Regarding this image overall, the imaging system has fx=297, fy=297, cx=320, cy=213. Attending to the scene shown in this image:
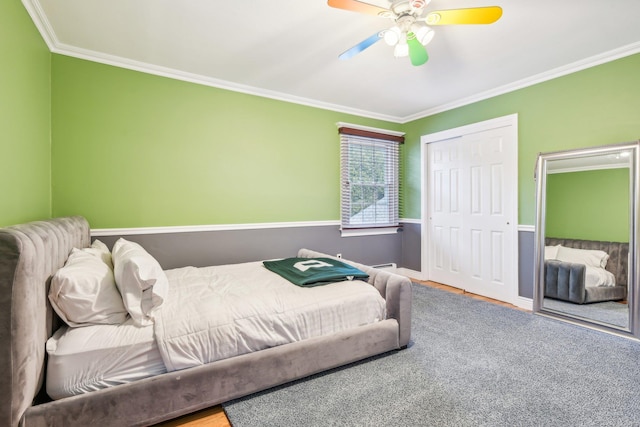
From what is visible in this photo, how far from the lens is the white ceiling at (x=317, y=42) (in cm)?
213

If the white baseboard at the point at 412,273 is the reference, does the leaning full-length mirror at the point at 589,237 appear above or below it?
above

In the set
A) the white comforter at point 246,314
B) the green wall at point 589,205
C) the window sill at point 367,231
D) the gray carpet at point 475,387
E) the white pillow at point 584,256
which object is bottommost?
the gray carpet at point 475,387

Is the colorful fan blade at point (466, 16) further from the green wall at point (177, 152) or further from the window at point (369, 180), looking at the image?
the window at point (369, 180)

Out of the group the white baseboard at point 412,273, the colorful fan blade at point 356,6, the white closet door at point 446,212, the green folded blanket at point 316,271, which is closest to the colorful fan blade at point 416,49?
the colorful fan blade at point 356,6

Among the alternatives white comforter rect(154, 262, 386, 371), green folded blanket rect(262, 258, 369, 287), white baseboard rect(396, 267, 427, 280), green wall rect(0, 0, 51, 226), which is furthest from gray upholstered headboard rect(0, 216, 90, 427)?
white baseboard rect(396, 267, 427, 280)

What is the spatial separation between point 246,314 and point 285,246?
200cm

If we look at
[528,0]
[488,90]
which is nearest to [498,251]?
[488,90]

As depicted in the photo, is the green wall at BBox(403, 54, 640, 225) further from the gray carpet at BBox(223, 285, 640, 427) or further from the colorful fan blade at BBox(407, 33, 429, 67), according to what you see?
the colorful fan blade at BBox(407, 33, 429, 67)

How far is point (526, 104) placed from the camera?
3.37 m

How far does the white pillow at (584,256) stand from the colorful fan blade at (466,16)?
249 cm

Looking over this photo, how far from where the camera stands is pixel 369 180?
4523 mm

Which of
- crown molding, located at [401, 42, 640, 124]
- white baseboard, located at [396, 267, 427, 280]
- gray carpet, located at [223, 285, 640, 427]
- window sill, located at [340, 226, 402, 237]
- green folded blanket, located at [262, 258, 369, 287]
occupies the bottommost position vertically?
gray carpet, located at [223, 285, 640, 427]

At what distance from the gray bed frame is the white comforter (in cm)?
7

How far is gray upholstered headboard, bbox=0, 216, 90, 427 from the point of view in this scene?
121 centimetres
